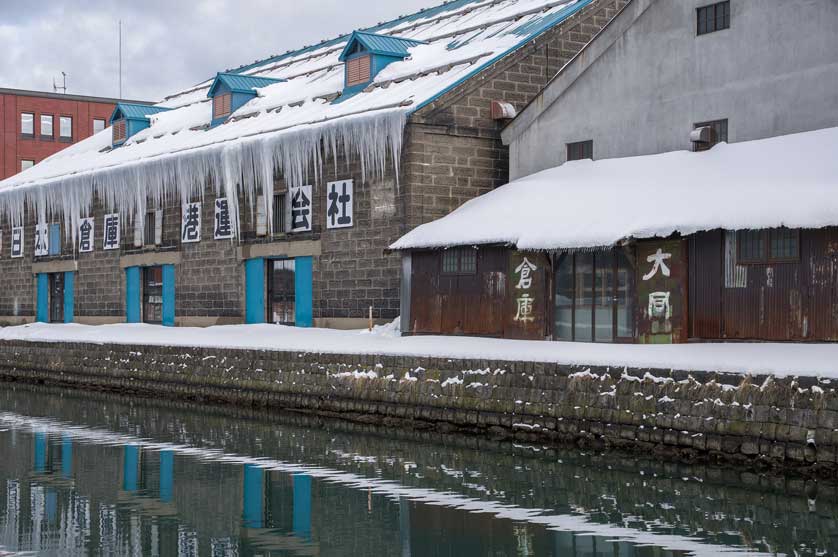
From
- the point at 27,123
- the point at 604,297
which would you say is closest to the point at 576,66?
the point at 604,297

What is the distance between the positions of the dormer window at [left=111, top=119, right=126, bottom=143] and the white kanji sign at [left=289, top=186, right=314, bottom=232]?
14.3 meters

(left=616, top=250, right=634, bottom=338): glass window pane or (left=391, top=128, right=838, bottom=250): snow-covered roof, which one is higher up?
(left=391, top=128, right=838, bottom=250): snow-covered roof

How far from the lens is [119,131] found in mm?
43812

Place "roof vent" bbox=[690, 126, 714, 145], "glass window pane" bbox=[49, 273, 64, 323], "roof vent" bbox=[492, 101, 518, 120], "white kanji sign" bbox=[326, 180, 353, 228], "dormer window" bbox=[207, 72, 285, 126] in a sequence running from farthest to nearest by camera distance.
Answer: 1. "glass window pane" bbox=[49, 273, 64, 323]
2. "dormer window" bbox=[207, 72, 285, 126]
3. "white kanji sign" bbox=[326, 180, 353, 228]
4. "roof vent" bbox=[492, 101, 518, 120]
5. "roof vent" bbox=[690, 126, 714, 145]

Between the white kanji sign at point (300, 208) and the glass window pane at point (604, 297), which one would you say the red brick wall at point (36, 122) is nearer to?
the white kanji sign at point (300, 208)

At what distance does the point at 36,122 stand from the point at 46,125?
2.32 feet

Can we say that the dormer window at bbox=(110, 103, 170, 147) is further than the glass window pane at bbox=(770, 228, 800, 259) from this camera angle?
Yes

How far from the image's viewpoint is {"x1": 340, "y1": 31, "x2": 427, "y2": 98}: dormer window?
32188 mm

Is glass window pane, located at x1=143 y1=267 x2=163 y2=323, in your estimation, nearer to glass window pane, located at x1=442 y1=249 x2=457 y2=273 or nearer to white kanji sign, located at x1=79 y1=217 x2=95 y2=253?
white kanji sign, located at x1=79 y1=217 x2=95 y2=253

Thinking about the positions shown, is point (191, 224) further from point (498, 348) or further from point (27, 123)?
point (27, 123)

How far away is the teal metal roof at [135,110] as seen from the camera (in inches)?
→ 1711

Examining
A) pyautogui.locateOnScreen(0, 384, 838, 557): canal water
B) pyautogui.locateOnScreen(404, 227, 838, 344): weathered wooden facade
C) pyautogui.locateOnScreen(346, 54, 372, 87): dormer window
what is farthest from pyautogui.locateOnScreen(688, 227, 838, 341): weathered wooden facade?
Answer: pyautogui.locateOnScreen(346, 54, 372, 87): dormer window

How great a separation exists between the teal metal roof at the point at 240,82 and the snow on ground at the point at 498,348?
816cm

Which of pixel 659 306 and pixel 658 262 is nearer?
pixel 658 262
